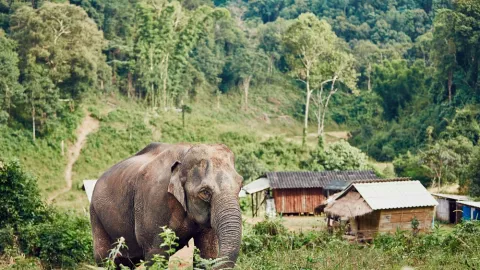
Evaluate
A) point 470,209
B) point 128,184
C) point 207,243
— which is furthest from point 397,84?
point 207,243

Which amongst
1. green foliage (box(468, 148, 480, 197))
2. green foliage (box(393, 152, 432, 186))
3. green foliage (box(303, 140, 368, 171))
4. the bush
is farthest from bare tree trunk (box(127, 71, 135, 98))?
the bush

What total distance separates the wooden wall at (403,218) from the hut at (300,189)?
302 inches

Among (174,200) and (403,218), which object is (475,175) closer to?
(403,218)

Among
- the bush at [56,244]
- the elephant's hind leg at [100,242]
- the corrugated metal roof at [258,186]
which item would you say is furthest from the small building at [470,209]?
the elephant's hind leg at [100,242]

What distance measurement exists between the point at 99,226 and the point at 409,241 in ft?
21.2

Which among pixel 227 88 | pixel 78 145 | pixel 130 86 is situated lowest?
pixel 78 145

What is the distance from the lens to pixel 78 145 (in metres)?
33.6

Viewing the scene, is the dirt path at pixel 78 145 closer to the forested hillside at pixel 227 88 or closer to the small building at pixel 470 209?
the forested hillside at pixel 227 88

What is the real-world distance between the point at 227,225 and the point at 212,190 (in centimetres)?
37

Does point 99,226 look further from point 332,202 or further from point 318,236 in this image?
point 332,202

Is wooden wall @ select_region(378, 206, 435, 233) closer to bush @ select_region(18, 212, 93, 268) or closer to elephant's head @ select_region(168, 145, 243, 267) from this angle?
bush @ select_region(18, 212, 93, 268)

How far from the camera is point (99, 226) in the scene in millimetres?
6805

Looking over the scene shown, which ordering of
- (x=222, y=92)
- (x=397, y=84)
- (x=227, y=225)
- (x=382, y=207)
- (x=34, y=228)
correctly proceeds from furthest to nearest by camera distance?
1. (x=222, y=92)
2. (x=397, y=84)
3. (x=382, y=207)
4. (x=34, y=228)
5. (x=227, y=225)

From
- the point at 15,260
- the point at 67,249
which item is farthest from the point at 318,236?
the point at 15,260
